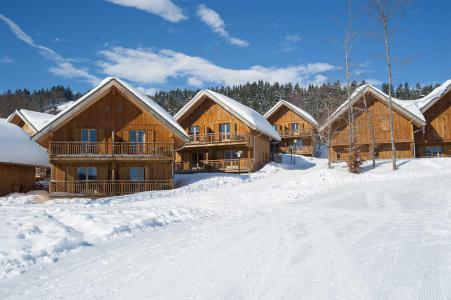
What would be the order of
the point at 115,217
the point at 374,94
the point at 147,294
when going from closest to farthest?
the point at 147,294 → the point at 115,217 → the point at 374,94

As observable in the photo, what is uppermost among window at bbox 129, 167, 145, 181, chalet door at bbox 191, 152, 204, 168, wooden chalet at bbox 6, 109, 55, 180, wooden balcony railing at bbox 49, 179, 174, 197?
wooden chalet at bbox 6, 109, 55, 180

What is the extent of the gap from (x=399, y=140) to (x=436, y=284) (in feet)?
113

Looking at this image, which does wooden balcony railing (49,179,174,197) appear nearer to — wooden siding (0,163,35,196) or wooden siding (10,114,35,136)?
wooden siding (0,163,35,196)

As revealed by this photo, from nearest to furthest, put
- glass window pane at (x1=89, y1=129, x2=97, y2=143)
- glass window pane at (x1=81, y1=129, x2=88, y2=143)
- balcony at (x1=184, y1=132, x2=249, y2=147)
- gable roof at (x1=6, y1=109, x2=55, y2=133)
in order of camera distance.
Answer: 1. glass window pane at (x1=81, y1=129, x2=88, y2=143)
2. glass window pane at (x1=89, y1=129, x2=97, y2=143)
3. balcony at (x1=184, y1=132, x2=249, y2=147)
4. gable roof at (x1=6, y1=109, x2=55, y2=133)

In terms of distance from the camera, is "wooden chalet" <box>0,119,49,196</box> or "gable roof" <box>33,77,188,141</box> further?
"wooden chalet" <box>0,119,49,196</box>

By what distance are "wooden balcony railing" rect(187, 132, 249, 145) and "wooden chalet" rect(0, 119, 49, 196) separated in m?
13.5

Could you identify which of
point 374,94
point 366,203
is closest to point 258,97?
point 374,94

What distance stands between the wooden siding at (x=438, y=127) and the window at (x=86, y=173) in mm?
31862

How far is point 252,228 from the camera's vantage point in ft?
33.6

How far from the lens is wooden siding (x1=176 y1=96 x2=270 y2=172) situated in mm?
33531

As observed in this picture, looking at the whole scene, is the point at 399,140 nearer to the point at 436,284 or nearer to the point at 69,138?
the point at 69,138

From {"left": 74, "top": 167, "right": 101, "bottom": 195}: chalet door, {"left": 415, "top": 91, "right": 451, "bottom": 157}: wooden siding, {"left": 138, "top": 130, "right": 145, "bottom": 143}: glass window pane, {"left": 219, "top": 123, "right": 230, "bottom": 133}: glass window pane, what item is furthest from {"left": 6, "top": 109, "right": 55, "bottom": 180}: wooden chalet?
{"left": 415, "top": 91, "right": 451, "bottom": 157}: wooden siding

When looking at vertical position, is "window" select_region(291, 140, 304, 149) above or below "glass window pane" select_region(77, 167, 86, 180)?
above

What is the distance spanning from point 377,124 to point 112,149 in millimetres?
27318
